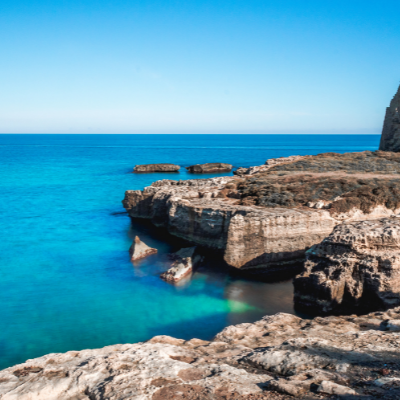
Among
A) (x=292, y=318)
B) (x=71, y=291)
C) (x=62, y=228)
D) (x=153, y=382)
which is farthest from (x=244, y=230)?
(x=62, y=228)

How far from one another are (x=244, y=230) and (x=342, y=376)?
982cm

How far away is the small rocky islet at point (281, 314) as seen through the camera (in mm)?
6090

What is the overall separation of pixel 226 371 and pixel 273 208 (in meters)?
11.9

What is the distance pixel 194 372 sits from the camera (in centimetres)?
655

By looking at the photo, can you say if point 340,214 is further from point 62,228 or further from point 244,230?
point 62,228

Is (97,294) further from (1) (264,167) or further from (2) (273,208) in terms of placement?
(1) (264,167)

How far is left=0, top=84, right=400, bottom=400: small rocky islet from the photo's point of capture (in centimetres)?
609

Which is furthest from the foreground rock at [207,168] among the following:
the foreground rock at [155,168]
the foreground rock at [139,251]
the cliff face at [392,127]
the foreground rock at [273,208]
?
the foreground rock at [139,251]

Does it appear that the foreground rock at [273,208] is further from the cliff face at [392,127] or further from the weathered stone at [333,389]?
the cliff face at [392,127]

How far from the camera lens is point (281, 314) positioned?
1045 centimetres

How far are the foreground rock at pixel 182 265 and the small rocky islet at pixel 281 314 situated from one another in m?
0.06

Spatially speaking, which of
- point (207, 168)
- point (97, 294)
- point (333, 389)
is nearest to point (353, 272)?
point (333, 389)

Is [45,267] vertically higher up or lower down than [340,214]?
lower down

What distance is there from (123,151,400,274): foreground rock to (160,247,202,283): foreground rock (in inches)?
57.6
